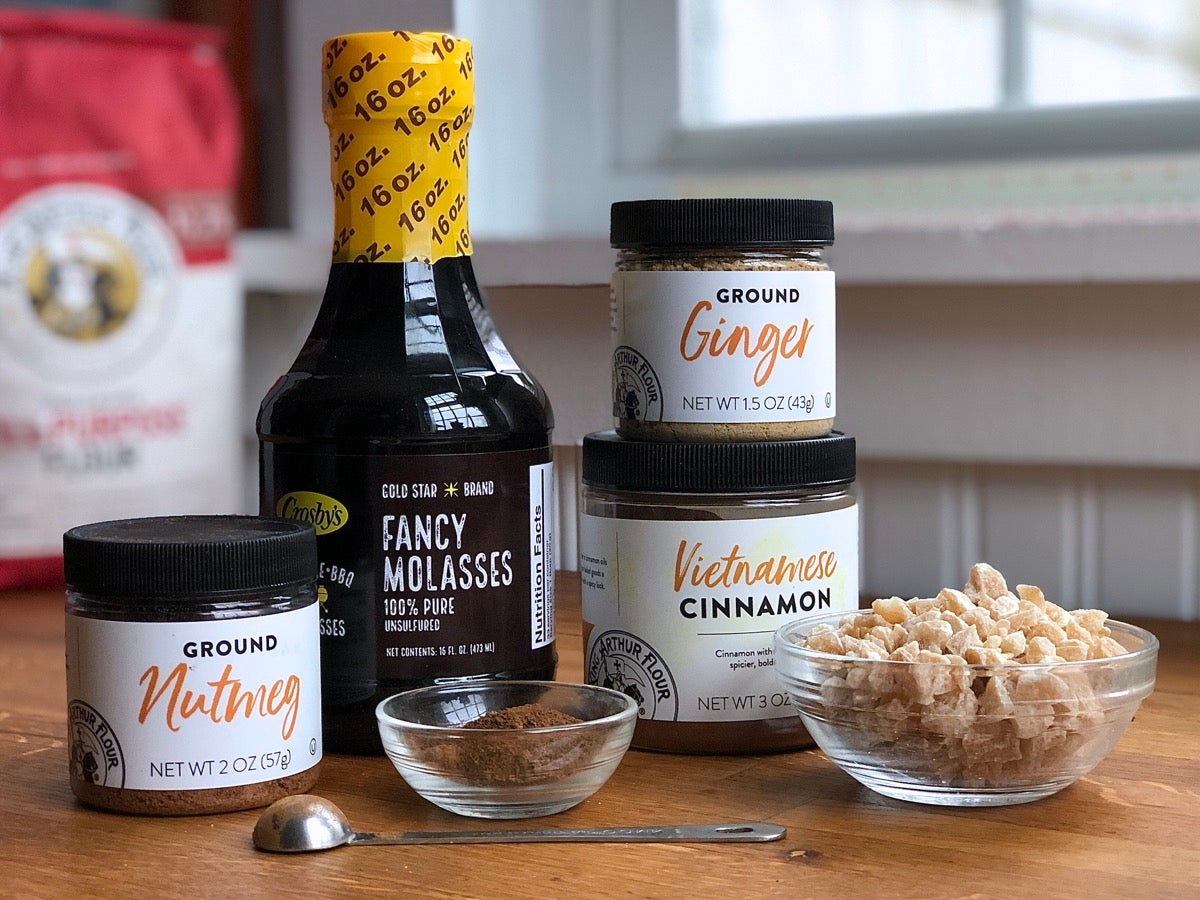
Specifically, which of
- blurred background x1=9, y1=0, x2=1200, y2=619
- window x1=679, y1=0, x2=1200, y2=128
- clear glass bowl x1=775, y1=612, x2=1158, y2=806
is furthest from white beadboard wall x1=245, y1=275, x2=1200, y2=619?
clear glass bowl x1=775, y1=612, x2=1158, y2=806

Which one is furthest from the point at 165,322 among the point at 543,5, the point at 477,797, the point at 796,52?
the point at 477,797

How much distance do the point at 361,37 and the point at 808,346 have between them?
230mm

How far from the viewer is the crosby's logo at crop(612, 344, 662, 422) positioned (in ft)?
2.19

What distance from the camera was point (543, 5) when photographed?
→ 131 centimetres

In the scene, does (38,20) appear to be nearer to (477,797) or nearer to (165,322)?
(165,322)

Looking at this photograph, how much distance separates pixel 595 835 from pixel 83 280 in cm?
84

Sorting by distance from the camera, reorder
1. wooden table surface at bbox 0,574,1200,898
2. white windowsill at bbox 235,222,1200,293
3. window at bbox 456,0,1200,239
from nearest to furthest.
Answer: wooden table surface at bbox 0,574,1200,898, white windowsill at bbox 235,222,1200,293, window at bbox 456,0,1200,239

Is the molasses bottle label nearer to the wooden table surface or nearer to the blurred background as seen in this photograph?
the wooden table surface

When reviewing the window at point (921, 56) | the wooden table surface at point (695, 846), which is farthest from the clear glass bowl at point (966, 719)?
the window at point (921, 56)

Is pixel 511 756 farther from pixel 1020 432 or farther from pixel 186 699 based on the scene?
pixel 1020 432

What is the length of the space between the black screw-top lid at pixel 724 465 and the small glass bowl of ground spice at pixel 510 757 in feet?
0.32

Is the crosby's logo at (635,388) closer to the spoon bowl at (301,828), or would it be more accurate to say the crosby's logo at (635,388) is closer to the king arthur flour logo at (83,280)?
the spoon bowl at (301,828)

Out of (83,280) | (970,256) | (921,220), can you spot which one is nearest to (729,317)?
(970,256)

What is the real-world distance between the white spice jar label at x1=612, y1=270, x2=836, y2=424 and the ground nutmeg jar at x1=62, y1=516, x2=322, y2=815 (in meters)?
0.17
